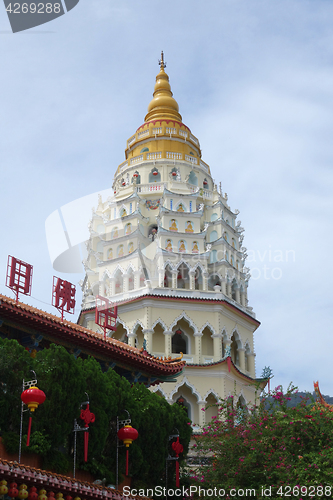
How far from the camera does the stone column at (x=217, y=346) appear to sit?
35.8 meters

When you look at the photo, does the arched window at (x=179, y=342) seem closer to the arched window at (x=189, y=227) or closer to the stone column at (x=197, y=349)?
the stone column at (x=197, y=349)

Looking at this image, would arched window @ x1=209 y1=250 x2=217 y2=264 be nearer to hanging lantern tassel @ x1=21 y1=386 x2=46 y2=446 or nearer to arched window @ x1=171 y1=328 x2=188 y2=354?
arched window @ x1=171 y1=328 x2=188 y2=354

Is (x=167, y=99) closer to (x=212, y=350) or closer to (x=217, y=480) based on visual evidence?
(x=212, y=350)

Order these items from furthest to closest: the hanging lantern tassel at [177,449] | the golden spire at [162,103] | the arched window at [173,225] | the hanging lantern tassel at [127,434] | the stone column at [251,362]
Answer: the golden spire at [162,103] → the arched window at [173,225] → the stone column at [251,362] → the hanging lantern tassel at [177,449] → the hanging lantern tassel at [127,434]

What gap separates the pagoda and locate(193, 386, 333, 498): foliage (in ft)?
31.6

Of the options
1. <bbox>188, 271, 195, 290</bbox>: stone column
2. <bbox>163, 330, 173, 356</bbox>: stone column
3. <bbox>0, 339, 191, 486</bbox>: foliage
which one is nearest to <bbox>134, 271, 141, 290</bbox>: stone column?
<bbox>188, 271, 195, 290</bbox>: stone column

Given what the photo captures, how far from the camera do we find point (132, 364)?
2369 centimetres

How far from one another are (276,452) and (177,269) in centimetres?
1716

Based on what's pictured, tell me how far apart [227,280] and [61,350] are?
68.9 feet

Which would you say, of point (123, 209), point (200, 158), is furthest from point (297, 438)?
point (200, 158)

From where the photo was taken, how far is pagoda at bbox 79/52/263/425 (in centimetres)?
3553

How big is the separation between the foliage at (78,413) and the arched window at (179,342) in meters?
13.7

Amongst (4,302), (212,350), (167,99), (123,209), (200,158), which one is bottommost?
(4,302)

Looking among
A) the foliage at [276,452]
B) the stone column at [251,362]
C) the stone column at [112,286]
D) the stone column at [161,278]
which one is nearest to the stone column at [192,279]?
the stone column at [161,278]
